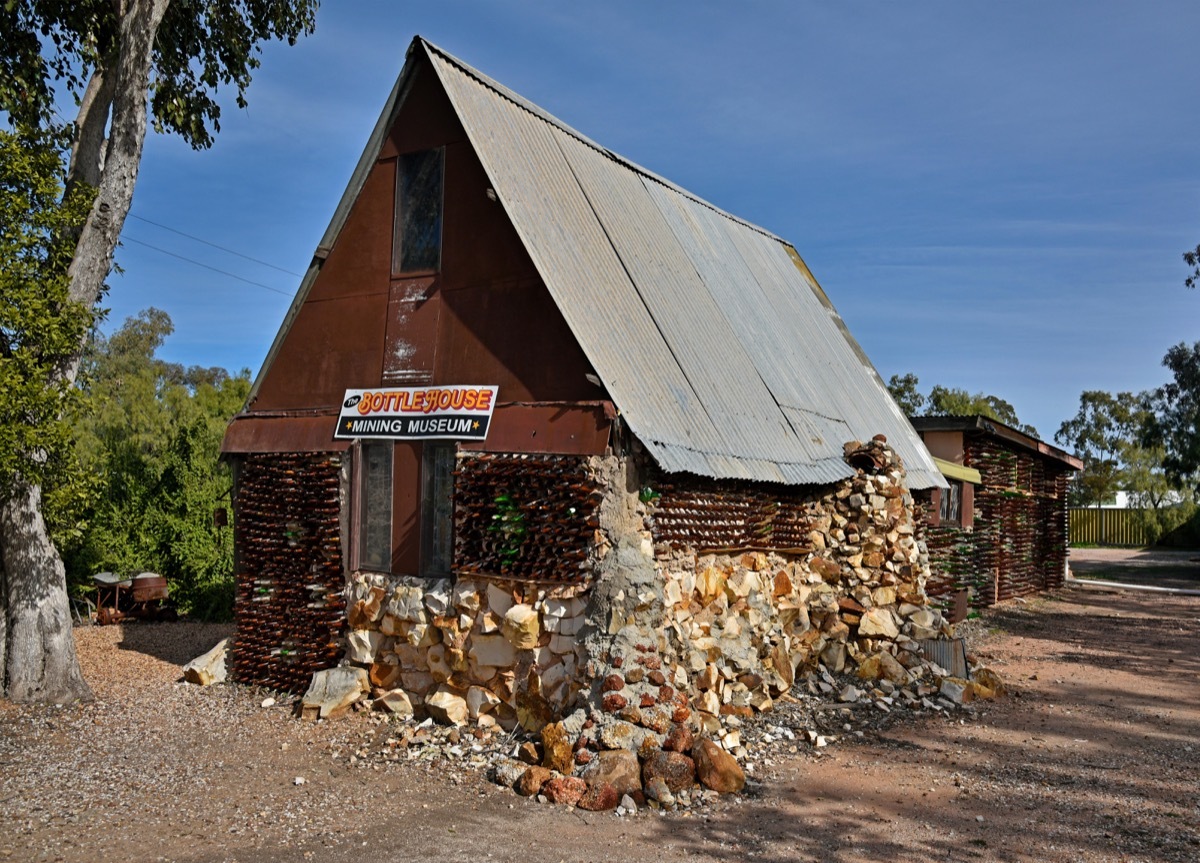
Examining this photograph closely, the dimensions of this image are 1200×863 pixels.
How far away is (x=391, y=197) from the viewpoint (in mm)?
11625

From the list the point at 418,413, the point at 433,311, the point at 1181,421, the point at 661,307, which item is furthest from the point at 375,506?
the point at 1181,421

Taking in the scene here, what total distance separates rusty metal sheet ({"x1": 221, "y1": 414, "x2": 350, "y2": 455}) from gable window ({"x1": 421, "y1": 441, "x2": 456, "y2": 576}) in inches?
47.4

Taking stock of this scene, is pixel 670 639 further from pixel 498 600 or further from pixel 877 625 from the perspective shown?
pixel 877 625

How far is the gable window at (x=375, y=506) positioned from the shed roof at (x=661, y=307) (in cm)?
A: 230

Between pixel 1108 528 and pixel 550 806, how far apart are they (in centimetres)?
4855

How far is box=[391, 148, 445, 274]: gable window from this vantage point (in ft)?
36.9

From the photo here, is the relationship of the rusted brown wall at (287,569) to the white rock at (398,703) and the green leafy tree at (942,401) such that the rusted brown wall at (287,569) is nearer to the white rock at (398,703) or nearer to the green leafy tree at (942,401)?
the white rock at (398,703)

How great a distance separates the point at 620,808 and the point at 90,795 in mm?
4514

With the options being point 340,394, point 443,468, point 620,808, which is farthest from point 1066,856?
point 340,394

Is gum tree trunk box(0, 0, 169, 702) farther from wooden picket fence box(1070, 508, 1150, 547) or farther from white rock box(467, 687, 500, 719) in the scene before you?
wooden picket fence box(1070, 508, 1150, 547)

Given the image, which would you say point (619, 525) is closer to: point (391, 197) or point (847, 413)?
point (391, 197)

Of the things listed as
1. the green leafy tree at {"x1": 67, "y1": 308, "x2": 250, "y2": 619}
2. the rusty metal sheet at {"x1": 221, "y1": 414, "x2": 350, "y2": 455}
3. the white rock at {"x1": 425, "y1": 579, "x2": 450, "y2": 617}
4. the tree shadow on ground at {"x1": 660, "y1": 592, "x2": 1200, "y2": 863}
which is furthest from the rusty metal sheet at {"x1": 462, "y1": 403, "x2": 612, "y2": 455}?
the green leafy tree at {"x1": 67, "y1": 308, "x2": 250, "y2": 619}

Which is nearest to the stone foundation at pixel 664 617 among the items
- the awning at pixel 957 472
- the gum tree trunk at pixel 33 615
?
the gum tree trunk at pixel 33 615

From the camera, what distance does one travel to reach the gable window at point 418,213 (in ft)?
36.9
